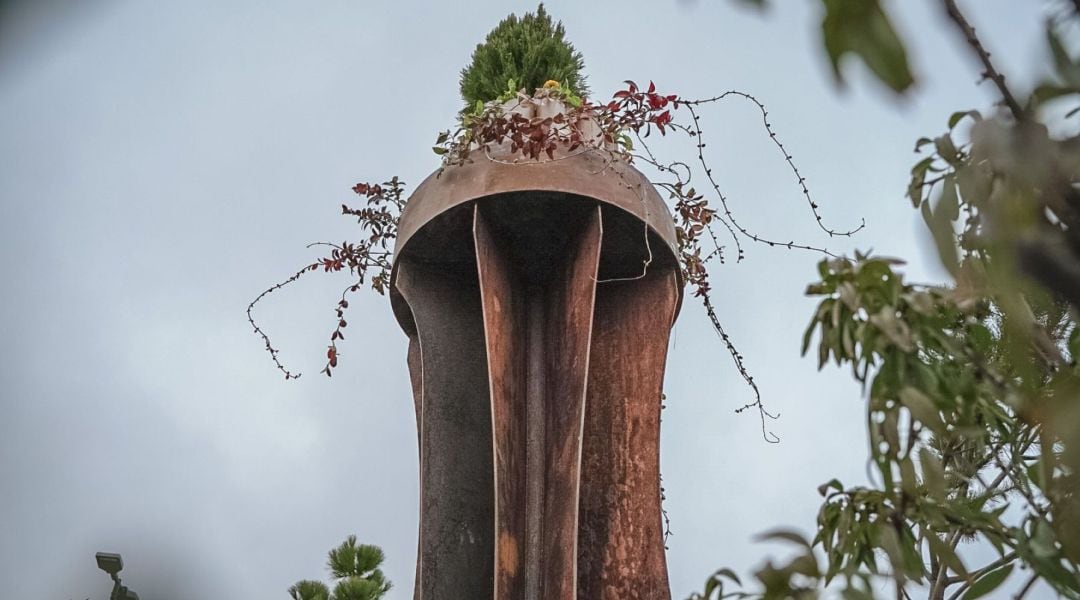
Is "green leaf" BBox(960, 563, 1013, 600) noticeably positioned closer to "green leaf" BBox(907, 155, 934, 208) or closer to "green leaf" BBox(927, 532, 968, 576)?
"green leaf" BBox(927, 532, 968, 576)

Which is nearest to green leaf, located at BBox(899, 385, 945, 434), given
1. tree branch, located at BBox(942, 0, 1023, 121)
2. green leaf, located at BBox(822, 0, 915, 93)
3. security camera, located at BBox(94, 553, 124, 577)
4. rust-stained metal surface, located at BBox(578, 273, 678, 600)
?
tree branch, located at BBox(942, 0, 1023, 121)

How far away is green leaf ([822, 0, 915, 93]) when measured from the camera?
0.36 meters

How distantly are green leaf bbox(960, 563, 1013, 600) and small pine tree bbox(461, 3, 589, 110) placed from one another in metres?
2.11

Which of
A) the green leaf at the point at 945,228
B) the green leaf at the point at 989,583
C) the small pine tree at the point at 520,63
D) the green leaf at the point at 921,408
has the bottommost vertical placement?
the green leaf at the point at 989,583

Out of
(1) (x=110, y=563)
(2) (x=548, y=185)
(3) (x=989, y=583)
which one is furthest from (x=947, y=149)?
(1) (x=110, y=563)

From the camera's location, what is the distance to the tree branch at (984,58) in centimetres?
54

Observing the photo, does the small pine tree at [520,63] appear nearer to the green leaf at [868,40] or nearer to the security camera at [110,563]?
the security camera at [110,563]

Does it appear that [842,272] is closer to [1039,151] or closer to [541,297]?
[1039,151]

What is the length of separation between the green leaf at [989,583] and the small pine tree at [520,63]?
6.92ft

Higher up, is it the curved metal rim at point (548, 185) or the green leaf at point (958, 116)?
the curved metal rim at point (548, 185)

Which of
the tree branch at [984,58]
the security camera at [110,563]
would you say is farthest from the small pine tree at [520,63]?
the tree branch at [984,58]

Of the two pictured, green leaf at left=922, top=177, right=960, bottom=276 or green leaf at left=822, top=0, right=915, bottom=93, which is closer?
green leaf at left=822, top=0, right=915, bottom=93

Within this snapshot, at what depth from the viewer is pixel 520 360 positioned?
95.0 inches

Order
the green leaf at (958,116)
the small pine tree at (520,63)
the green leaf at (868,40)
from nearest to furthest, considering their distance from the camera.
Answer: the green leaf at (868,40)
the green leaf at (958,116)
the small pine tree at (520,63)
